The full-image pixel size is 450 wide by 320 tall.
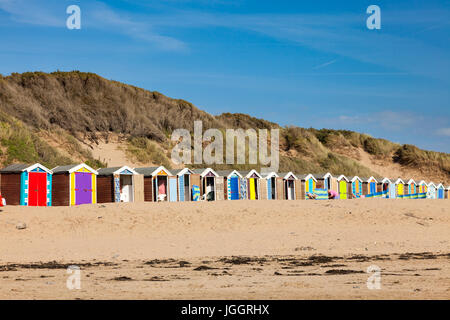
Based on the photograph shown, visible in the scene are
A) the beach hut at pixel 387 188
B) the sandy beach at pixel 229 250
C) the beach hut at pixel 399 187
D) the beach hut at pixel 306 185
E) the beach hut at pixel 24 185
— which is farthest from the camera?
the beach hut at pixel 399 187

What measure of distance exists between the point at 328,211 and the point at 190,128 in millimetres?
36604

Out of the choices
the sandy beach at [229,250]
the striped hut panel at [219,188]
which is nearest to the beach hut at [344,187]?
the striped hut panel at [219,188]

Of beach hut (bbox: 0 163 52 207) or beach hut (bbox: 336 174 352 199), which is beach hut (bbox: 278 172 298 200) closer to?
beach hut (bbox: 336 174 352 199)

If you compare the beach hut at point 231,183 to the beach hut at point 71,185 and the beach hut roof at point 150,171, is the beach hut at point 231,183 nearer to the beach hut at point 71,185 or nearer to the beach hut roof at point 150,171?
the beach hut roof at point 150,171

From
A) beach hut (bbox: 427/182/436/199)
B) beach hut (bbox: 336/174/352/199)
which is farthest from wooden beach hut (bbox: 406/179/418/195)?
beach hut (bbox: 336/174/352/199)

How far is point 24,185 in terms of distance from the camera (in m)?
24.4

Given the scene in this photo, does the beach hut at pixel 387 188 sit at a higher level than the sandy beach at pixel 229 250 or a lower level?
higher

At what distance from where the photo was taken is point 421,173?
70.8 metres

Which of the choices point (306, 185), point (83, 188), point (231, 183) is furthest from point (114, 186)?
point (306, 185)

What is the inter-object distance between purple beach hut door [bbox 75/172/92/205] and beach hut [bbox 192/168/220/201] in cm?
788

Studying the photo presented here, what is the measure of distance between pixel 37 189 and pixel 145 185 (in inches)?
267

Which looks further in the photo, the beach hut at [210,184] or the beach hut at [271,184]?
the beach hut at [271,184]

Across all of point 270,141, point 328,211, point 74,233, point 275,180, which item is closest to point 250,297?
point 74,233

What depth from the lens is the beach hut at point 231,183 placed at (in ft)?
112
